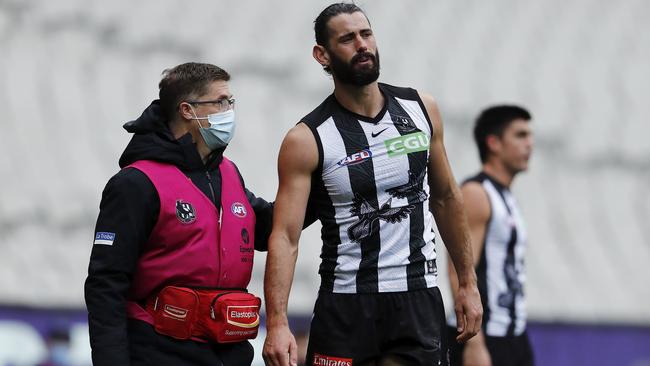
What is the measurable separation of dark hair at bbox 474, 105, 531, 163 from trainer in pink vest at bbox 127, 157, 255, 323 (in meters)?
3.22

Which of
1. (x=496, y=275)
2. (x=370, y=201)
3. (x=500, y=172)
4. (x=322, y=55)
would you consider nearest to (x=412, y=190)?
(x=370, y=201)

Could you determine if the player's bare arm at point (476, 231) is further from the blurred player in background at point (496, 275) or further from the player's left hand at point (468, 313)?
the player's left hand at point (468, 313)

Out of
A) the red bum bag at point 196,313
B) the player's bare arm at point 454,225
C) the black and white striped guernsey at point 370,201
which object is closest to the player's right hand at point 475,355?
the player's bare arm at point 454,225

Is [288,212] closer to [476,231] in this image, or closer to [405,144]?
[405,144]

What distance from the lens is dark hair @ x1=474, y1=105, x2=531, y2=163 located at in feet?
25.2

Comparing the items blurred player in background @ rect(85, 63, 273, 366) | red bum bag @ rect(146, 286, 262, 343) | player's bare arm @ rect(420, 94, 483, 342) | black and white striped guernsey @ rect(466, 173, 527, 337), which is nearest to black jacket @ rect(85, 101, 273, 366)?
blurred player in background @ rect(85, 63, 273, 366)

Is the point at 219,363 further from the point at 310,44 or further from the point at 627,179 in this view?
the point at 627,179

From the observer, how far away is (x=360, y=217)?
16.1 ft

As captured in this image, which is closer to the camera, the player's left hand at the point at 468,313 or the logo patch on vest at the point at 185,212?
the logo patch on vest at the point at 185,212

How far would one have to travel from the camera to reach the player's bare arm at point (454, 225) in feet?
16.7

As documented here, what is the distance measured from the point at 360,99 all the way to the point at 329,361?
1.03m

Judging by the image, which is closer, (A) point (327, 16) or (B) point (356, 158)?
(B) point (356, 158)

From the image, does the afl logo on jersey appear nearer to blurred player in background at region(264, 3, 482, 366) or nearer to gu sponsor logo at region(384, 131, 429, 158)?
blurred player in background at region(264, 3, 482, 366)

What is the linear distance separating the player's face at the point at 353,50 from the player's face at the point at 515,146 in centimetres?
273
